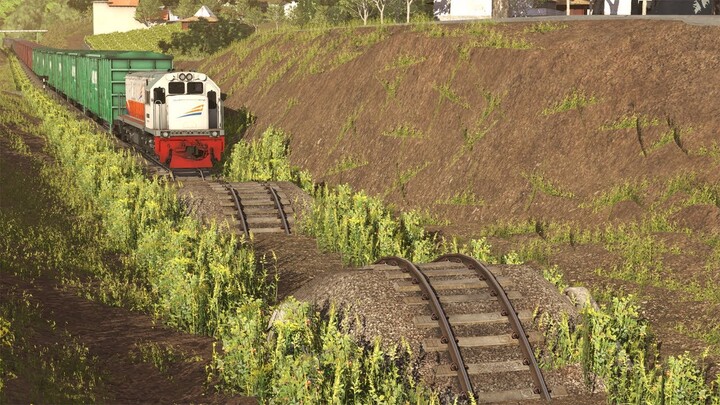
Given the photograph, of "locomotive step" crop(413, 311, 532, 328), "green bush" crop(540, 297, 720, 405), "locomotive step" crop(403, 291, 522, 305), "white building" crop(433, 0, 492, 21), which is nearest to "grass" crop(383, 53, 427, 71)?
"locomotive step" crop(403, 291, 522, 305)

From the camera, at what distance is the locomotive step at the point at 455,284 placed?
1345cm

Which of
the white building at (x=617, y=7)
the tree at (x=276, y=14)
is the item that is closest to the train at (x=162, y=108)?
the white building at (x=617, y=7)

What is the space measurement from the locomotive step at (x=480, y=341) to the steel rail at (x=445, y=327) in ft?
0.35

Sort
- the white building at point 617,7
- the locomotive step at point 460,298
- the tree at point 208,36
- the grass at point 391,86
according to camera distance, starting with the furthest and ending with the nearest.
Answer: the tree at point 208,36
the white building at point 617,7
the grass at point 391,86
the locomotive step at point 460,298

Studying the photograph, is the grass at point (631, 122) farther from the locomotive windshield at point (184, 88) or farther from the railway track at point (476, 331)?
the locomotive windshield at point (184, 88)

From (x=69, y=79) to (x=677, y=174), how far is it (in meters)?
38.0

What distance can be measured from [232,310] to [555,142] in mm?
12698

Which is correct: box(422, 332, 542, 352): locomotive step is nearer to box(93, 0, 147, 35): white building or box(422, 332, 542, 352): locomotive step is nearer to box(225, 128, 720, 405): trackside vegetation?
box(225, 128, 720, 405): trackside vegetation

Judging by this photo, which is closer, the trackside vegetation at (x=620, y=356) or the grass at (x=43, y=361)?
the grass at (x=43, y=361)

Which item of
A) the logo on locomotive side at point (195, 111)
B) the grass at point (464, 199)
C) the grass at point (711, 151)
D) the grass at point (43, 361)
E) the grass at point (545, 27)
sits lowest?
the grass at point (43, 361)

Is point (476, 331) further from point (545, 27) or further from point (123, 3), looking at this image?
point (123, 3)

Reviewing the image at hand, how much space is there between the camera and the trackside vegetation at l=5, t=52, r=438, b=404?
35.7 ft

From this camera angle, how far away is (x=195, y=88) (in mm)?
31828

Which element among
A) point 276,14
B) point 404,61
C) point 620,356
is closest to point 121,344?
point 620,356
